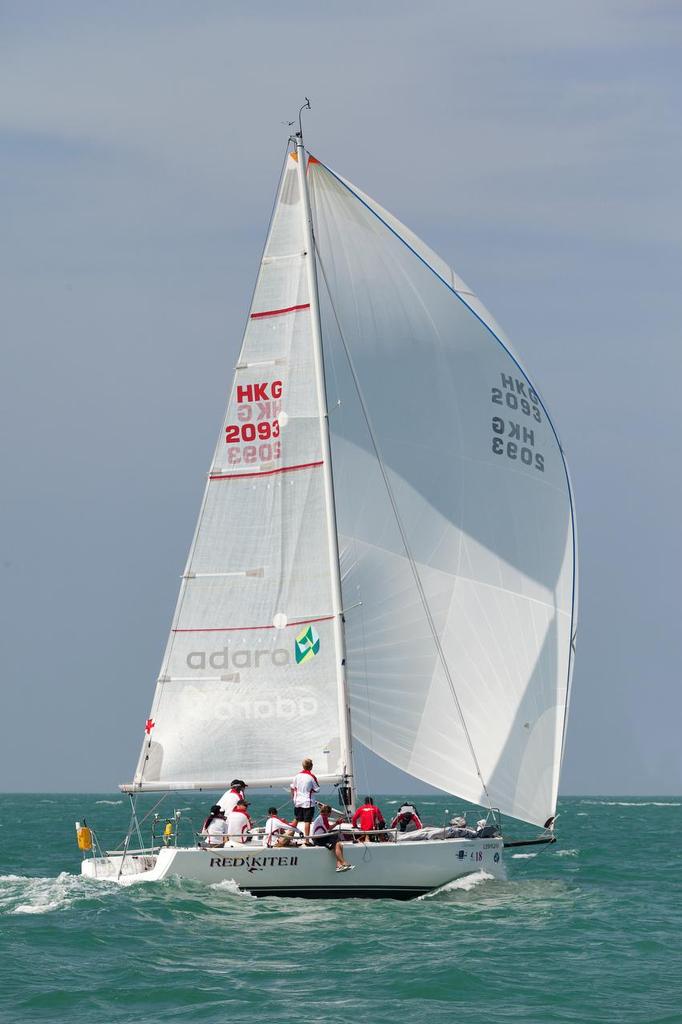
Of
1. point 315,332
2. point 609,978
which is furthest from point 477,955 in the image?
point 315,332

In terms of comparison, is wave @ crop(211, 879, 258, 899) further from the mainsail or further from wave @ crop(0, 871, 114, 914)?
wave @ crop(0, 871, 114, 914)

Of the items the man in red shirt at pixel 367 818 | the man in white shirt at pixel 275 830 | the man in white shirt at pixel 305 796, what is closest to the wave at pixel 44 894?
the man in white shirt at pixel 275 830

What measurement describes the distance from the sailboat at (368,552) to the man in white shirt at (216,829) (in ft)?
3.72

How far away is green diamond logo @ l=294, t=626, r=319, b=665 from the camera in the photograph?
20.6 metres

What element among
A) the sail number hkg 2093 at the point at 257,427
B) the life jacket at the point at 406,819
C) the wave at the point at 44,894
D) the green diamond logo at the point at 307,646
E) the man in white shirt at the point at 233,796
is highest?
the sail number hkg 2093 at the point at 257,427

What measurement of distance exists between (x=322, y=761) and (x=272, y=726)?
2.67 feet

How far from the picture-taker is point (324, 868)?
60.8 feet

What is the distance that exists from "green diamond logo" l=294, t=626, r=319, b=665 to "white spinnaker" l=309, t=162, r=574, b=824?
A: 0.61 meters

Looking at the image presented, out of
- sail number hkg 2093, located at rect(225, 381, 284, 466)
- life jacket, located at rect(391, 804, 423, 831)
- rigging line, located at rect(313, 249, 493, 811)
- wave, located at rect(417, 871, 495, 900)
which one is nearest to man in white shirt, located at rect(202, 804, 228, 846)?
life jacket, located at rect(391, 804, 423, 831)

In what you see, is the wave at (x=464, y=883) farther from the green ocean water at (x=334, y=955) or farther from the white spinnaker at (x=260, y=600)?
the white spinnaker at (x=260, y=600)

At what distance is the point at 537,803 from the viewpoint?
21.1 m

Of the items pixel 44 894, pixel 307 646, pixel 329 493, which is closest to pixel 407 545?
pixel 329 493

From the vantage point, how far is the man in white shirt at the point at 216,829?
744 inches

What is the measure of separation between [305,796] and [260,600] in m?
2.85
